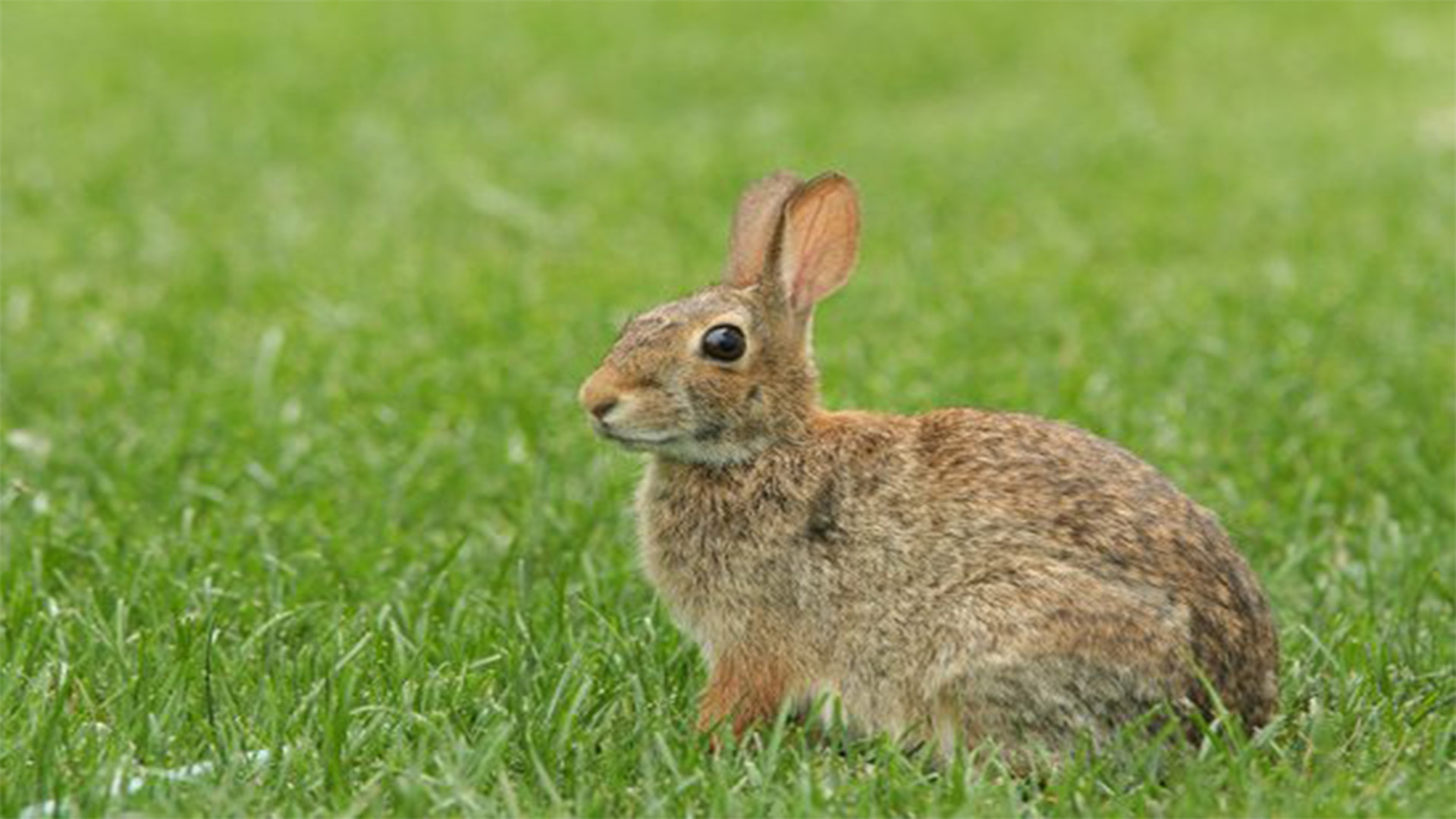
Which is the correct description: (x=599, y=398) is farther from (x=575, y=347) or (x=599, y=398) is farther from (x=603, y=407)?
(x=575, y=347)

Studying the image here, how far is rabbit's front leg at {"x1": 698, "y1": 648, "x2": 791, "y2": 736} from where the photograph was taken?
4.82 metres

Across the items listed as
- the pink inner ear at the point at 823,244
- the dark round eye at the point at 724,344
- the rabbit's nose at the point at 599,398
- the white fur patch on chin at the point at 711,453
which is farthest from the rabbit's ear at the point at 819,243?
the rabbit's nose at the point at 599,398

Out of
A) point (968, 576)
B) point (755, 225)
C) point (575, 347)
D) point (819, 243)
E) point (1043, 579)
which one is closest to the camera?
point (1043, 579)

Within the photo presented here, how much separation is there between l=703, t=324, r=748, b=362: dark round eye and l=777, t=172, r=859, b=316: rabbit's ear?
246 mm

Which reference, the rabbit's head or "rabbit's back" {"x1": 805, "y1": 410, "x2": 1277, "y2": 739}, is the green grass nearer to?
"rabbit's back" {"x1": 805, "y1": 410, "x2": 1277, "y2": 739}

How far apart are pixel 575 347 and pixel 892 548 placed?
3580mm

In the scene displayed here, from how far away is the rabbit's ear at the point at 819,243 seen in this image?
5223 mm

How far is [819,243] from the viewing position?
5.30 m

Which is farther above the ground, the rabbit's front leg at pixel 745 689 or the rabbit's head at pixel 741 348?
the rabbit's head at pixel 741 348

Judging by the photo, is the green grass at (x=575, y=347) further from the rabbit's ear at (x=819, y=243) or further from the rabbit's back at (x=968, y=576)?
the rabbit's ear at (x=819, y=243)

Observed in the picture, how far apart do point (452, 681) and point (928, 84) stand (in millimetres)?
11321

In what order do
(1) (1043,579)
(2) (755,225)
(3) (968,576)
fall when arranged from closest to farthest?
(1) (1043,579) → (3) (968,576) → (2) (755,225)

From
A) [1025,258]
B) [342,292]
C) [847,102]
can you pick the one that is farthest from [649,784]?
[847,102]

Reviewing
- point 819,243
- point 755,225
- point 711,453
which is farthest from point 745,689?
point 755,225
